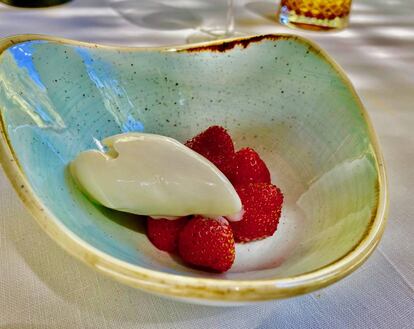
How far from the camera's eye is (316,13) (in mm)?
999

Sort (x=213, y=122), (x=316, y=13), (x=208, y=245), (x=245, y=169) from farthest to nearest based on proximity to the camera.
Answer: (x=316, y=13), (x=213, y=122), (x=245, y=169), (x=208, y=245)

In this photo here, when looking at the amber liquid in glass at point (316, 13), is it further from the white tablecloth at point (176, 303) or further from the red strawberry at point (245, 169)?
the red strawberry at point (245, 169)

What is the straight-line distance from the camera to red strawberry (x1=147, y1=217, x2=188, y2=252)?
447 millimetres

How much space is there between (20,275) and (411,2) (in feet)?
3.67

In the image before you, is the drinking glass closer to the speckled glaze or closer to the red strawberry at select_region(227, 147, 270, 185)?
the speckled glaze

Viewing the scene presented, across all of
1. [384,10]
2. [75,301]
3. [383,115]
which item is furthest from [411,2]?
[75,301]

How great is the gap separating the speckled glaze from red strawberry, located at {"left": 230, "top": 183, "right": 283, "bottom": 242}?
12 millimetres

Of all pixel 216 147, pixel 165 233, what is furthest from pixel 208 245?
pixel 216 147

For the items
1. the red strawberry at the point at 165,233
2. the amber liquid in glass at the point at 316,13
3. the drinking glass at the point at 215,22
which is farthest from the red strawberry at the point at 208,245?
the amber liquid in glass at the point at 316,13

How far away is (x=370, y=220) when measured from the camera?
15.6 inches

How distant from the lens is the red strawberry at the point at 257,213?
466 mm

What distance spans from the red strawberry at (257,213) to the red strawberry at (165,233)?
0.06m

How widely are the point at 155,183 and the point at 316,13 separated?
69cm

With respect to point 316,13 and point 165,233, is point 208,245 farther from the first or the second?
point 316,13
